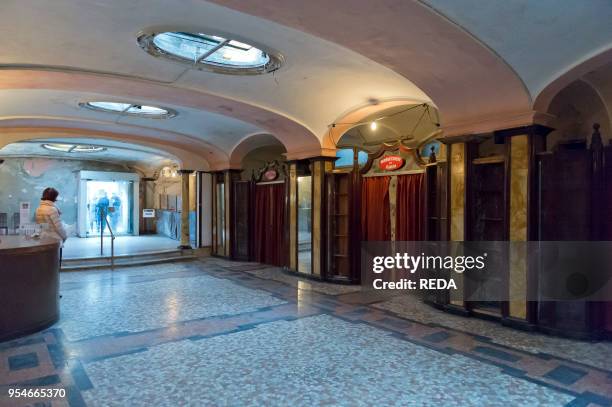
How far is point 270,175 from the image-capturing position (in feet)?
30.8

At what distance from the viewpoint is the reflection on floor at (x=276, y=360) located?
3.06m

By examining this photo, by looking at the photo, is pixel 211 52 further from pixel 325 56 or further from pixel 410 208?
pixel 410 208

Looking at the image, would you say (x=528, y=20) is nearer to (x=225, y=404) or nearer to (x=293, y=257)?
(x=225, y=404)

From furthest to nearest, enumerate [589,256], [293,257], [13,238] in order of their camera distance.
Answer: [293,257] < [13,238] < [589,256]

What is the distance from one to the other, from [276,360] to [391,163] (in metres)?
4.00

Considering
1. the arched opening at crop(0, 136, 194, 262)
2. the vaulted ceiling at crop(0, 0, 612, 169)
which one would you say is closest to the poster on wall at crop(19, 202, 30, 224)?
the arched opening at crop(0, 136, 194, 262)

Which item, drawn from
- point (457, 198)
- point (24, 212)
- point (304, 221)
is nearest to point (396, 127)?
point (304, 221)

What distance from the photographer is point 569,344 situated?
4.20 m

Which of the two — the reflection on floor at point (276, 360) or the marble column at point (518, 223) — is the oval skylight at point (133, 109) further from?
the marble column at point (518, 223)

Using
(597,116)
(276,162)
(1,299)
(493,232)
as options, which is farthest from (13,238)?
(597,116)

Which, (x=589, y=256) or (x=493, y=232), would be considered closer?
(x=589, y=256)

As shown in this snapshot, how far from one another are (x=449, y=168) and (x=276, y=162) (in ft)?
15.4

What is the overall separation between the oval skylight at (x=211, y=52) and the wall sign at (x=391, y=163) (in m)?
2.64

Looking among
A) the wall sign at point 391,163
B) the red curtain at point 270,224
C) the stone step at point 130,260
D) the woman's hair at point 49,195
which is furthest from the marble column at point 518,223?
the stone step at point 130,260
